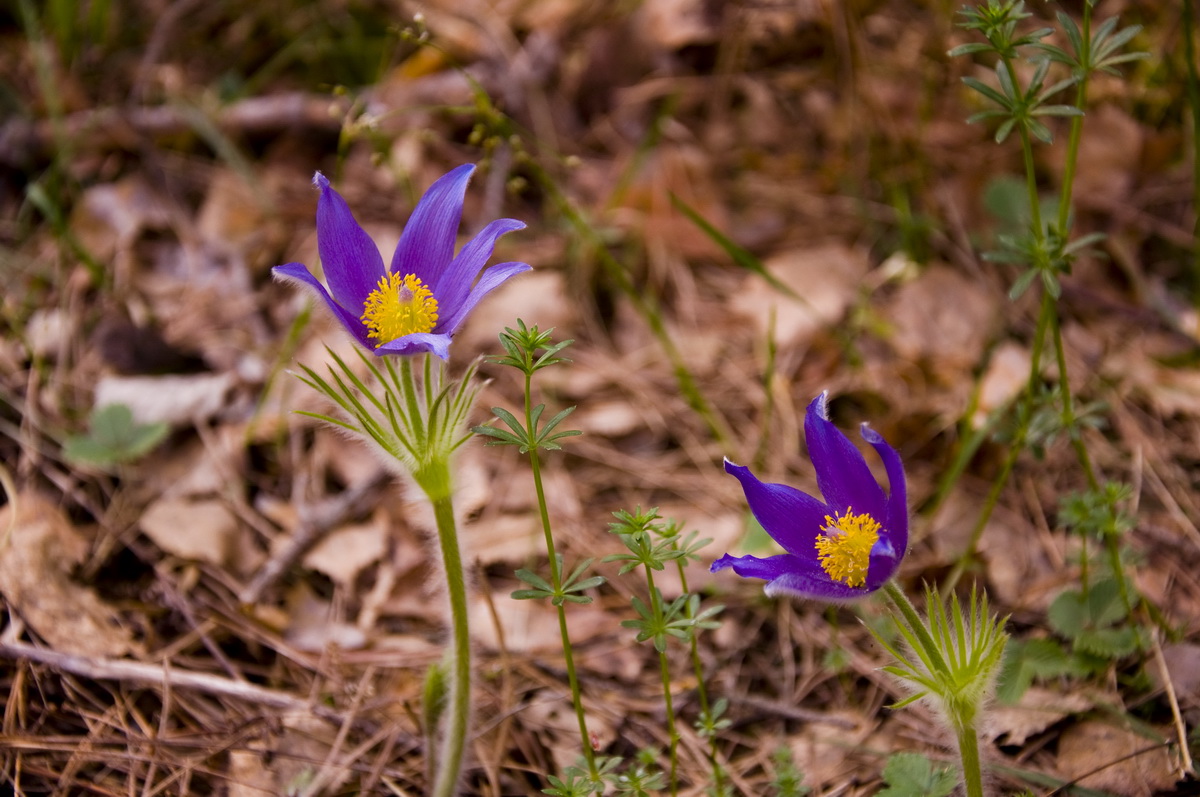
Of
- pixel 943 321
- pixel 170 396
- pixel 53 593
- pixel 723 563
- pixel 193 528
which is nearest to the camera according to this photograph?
pixel 723 563

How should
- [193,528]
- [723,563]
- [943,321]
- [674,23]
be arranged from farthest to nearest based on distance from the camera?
1. [674,23]
2. [943,321]
3. [193,528]
4. [723,563]

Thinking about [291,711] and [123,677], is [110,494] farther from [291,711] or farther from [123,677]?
[291,711]

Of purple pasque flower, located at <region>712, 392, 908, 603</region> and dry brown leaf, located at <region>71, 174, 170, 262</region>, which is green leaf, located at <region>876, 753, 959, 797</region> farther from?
dry brown leaf, located at <region>71, 174, 170, 262</region>

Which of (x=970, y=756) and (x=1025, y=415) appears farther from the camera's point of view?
(x=1025, y=415)

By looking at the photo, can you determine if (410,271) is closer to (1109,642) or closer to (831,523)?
(831,523)

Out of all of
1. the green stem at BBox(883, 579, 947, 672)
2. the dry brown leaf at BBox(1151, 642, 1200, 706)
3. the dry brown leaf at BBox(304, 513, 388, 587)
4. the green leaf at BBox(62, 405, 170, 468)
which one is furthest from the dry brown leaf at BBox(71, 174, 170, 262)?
the dry brown leaf at BBox(1151, 642, 1200, 706)

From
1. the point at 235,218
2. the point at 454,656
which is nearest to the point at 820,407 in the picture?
the point at 454,656
